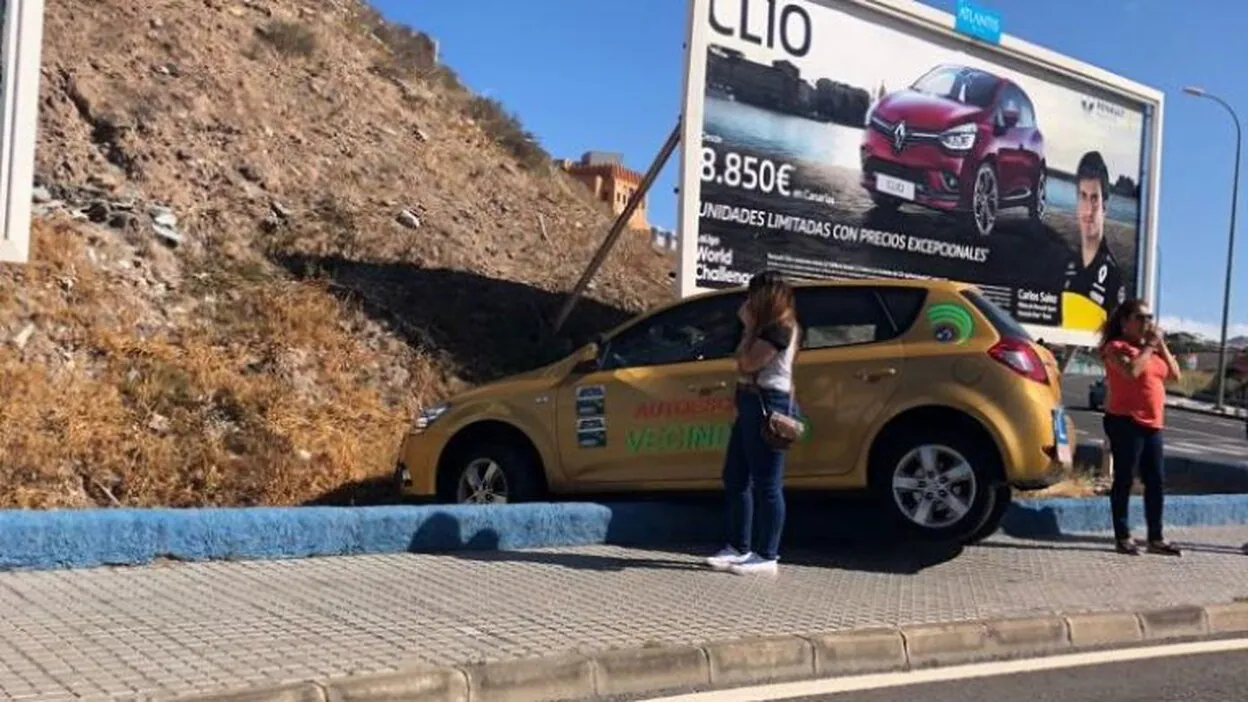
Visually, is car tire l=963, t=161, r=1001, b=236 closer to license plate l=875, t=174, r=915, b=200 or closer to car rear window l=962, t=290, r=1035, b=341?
license plate l=875, t=174, r=915, b=200

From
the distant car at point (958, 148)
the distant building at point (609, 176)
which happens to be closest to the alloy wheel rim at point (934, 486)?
the distant car at point (958, 148)

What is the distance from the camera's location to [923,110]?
48.7 feet

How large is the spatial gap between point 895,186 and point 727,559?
329 inches

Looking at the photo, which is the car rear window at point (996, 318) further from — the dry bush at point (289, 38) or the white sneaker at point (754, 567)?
the dry bush at point (289, 38)

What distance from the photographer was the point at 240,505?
9.12 meters

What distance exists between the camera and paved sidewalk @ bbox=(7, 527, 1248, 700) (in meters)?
4.71

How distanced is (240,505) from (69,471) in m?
1.19

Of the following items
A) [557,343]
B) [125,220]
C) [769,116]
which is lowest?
[557,343]

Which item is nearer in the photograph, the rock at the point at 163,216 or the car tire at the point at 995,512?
the car tire at the point at 995,512

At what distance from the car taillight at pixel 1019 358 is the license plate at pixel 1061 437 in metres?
0.24

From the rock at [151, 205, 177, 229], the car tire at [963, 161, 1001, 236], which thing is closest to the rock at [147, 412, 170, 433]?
the rock at [151, 205, 177, 229]

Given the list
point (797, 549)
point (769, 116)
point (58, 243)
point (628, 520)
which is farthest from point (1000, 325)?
point (58, 243)

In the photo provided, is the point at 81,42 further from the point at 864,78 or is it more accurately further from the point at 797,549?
the point at 797,549

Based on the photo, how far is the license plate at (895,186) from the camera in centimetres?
1431
